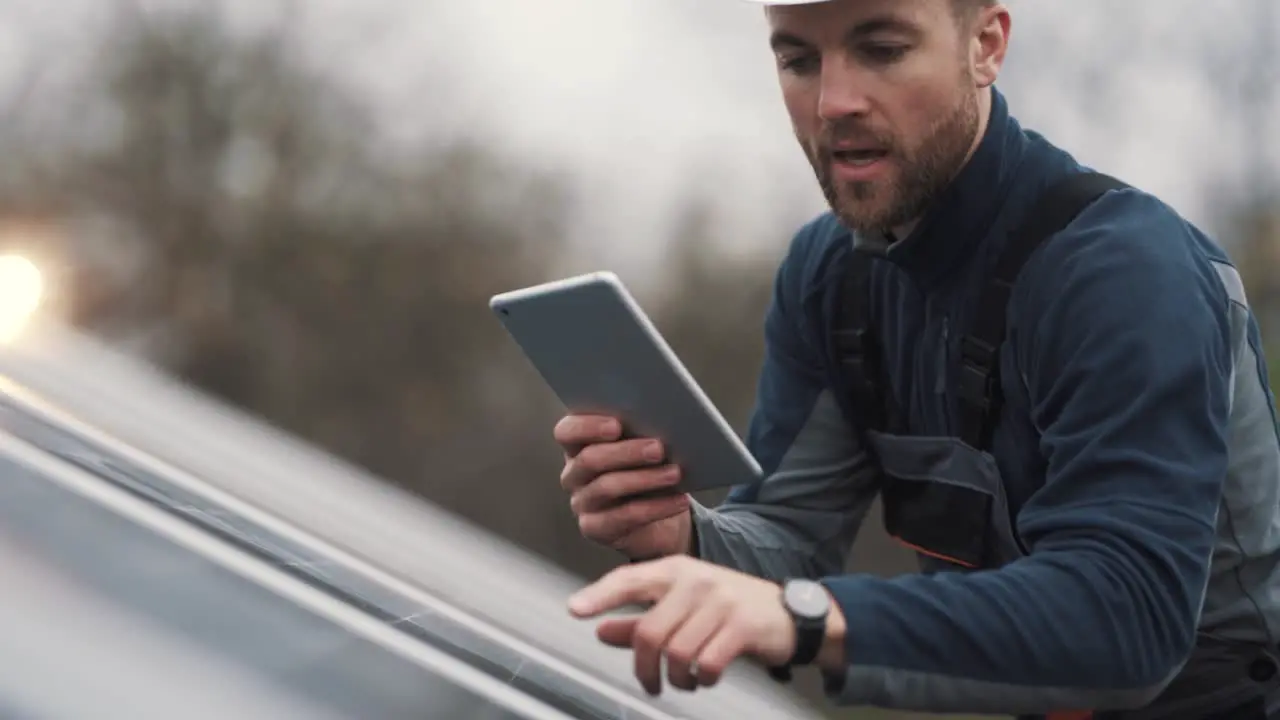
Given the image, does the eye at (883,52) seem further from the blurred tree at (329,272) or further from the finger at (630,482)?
the blurred tree at (329,272)

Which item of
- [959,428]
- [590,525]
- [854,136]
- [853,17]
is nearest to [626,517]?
[590,525]

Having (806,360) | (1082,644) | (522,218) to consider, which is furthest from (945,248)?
(522,218)

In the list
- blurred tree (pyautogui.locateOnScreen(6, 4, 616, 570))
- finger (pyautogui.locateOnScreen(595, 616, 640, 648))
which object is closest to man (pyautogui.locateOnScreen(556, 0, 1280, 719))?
finger (pyautogui.locateOnScreen(595, 616, 640, 648))

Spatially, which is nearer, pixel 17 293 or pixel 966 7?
pixel 17 293

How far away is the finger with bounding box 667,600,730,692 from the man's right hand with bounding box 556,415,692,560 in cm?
52

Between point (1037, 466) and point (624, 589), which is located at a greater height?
point (1037, 466)

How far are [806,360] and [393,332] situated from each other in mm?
8917

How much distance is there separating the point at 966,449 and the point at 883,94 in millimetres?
402

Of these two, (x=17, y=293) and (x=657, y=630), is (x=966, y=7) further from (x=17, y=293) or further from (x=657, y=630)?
(x=17, y=293)

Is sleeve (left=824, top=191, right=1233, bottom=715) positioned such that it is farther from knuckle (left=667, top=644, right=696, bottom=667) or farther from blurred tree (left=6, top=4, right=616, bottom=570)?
blurred tree (left=6, top=4, right=616, bottom=570)

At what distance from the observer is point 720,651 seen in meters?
1.14

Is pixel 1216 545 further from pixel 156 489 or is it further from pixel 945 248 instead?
pixel 156 489

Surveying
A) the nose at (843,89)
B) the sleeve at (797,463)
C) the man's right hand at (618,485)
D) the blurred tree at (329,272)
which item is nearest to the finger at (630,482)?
the man's right hand at (618,485)

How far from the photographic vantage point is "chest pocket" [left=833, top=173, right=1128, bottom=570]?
1.61 meters
